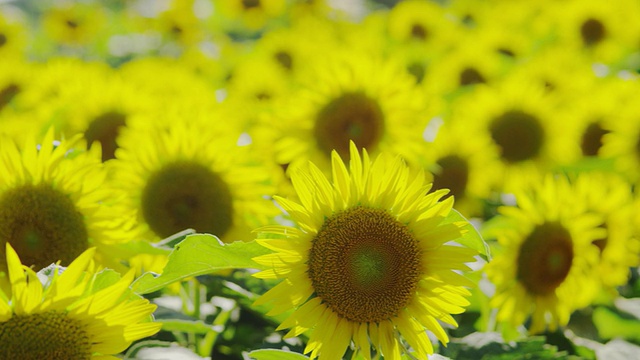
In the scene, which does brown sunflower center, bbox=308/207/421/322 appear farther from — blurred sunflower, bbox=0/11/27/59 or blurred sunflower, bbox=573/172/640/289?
blurred sunflower, bbox=0/11/27/59

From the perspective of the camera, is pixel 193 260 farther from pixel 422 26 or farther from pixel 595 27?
pixel 422 26

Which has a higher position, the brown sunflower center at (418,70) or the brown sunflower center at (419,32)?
the brown sunflower center at (419,32)

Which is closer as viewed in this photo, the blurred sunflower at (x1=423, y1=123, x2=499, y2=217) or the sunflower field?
the sunflower field

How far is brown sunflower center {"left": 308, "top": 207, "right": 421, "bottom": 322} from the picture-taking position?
0.96 metres

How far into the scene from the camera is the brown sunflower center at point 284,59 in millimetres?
2561

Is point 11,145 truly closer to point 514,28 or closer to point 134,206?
point 134,206

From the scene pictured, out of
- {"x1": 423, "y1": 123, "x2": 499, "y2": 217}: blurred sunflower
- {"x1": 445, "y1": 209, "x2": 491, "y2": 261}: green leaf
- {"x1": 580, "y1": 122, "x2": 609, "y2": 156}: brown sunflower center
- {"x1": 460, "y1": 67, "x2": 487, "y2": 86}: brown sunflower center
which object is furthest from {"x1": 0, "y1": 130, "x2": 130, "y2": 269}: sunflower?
{"x1": 460, "y1": 67, "x2": 487, "y2": 86}: brown sunflower center

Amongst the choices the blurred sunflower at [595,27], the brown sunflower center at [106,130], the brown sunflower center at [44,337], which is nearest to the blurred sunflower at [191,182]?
the brown sunflower center at [106,130]

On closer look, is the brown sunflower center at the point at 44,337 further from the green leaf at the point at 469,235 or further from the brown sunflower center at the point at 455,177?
the brown sunflower center at the point at 455,177

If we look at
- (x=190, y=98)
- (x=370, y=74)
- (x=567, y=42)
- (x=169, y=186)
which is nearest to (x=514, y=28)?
(x=567, y=42)

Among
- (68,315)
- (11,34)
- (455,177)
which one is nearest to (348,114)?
(455,177)

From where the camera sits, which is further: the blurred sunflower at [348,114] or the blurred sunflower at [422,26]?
the blurred sunflower at [422,26]

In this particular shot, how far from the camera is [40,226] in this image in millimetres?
1115

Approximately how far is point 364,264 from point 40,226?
51 cm
